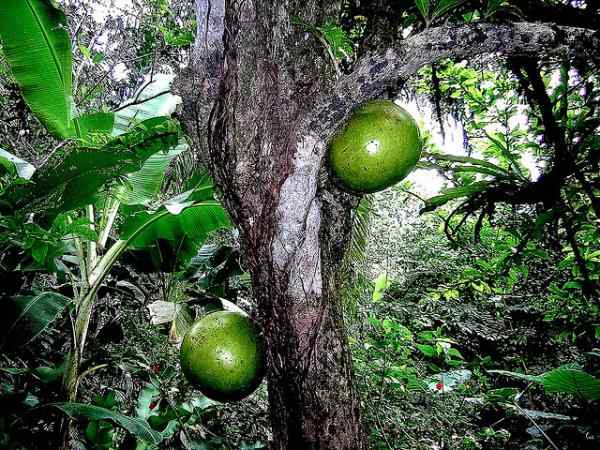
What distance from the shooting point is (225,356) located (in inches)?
43.0

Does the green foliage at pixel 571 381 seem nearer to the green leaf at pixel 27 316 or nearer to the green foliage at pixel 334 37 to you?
the green foliage at pixel 334 37

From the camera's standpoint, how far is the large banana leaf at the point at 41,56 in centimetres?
204

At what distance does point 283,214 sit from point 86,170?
1282 millimetres

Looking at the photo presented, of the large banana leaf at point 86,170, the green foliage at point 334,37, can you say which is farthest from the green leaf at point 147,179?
the green foliage at point 334,37

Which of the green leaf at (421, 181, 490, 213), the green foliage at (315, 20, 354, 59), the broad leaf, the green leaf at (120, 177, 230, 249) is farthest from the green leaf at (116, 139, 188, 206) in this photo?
the green foliage at (315, 20, 354, 59)

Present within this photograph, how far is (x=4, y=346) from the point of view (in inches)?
80.4

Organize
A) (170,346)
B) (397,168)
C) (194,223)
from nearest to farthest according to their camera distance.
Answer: (397,168) → (194,223) → (170,346)

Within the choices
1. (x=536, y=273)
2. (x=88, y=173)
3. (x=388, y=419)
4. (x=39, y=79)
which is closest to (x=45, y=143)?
(x=39, y=79)

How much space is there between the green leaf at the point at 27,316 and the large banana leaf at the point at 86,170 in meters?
0.62

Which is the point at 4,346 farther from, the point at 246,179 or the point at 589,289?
the point at 589,289

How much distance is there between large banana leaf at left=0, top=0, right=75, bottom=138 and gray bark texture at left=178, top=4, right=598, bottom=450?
1587 mm

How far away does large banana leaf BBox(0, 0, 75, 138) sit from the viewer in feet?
6.71

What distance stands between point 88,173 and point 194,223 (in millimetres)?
869

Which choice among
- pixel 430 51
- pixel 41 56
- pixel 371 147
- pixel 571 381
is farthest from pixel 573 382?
pixel 41 56
